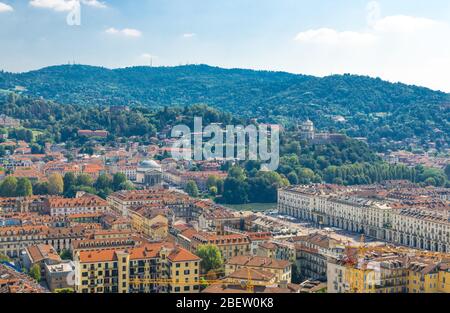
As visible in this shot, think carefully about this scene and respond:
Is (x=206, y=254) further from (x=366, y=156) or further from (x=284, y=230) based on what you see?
(x=366, y=156)

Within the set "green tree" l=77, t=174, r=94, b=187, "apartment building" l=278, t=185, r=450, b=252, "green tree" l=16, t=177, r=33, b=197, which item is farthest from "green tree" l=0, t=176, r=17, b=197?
"apartment building" l=278, t=185, r=450, b=252

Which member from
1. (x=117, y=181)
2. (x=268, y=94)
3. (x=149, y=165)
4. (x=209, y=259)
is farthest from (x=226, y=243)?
(x=268, y=94)

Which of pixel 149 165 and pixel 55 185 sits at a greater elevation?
pixel 149 165

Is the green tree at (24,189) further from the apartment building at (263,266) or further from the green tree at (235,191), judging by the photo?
the apartment building at (263,266)

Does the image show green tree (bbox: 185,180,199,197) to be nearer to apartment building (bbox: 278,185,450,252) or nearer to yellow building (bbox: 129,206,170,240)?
apartment building (bbox: 278,185,450,252)

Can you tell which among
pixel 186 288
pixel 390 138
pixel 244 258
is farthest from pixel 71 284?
→ pixel 390 138

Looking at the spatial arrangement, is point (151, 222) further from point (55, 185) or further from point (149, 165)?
point (149, 165)
